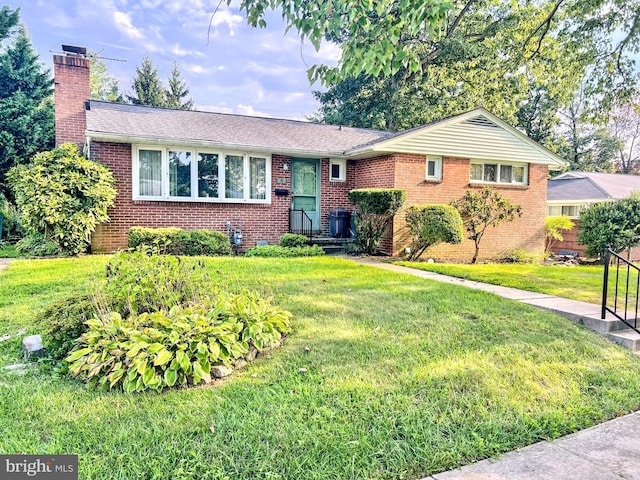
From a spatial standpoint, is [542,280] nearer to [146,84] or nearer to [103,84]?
[146,84]

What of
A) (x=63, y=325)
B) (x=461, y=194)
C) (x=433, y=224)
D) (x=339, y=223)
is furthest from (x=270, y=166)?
(x=63, y=325)

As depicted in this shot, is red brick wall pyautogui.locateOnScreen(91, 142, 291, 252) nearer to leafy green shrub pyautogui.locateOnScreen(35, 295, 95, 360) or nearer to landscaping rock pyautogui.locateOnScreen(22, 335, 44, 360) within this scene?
leafy green shrub pyautogui.locateOnScreen(35, 295, 95, 360)

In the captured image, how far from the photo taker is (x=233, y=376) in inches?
126

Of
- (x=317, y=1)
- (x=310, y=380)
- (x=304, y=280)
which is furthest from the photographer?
(x=304, y=280)

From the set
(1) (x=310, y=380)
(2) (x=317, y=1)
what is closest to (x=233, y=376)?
(1) (x=310, y=380)

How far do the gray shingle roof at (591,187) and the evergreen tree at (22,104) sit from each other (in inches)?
925

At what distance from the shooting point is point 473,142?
40.6ft

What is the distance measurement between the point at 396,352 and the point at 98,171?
29.1 ft

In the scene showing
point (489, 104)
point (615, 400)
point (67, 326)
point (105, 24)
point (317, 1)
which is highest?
point (105, 24)

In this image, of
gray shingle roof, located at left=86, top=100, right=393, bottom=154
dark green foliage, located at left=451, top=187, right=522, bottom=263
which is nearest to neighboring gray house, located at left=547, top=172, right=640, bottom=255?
dark green foliage, located at left=451, top=187, right=522, bottom=263

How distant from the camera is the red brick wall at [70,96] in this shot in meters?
12.6

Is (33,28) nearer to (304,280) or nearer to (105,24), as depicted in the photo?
(105,24)

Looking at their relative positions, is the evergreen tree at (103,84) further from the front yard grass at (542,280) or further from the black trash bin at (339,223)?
the front yard grass at (542,280)

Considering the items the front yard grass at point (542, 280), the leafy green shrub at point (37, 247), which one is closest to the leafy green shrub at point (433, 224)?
the front yard grass at point (542, 280)
